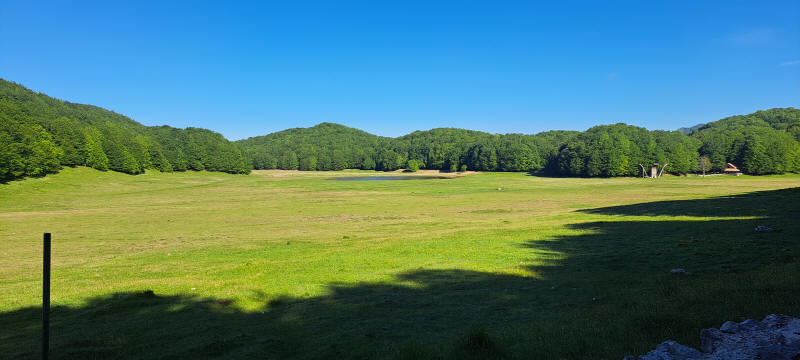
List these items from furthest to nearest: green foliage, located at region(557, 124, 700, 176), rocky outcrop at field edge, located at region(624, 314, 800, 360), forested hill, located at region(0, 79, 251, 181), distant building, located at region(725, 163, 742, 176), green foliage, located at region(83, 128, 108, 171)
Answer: green foliage, located at region(557, 124, 700, 176) → distant building, located at region(725, 163, 742, 176) → green foliage, located at region(83, 128, 108, 171) → forested hill, located at region(0, 79, 251, 181) → rocky outcrop at field edge, located at region(624, 314, 800, 360)

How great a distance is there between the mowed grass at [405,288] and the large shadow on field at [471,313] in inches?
2.2

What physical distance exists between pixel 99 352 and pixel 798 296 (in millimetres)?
14925

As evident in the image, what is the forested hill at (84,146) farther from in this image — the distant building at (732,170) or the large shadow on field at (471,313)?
the distant building at (732,170)

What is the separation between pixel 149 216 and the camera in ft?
142

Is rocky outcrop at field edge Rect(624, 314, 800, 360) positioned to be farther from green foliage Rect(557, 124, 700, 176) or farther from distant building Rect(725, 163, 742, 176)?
distant building Rect(725, 163, 742, 176)

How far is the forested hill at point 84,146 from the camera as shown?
3049 inches

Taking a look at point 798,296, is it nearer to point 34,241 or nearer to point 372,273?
point 372,273

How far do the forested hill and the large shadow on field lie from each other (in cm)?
8531

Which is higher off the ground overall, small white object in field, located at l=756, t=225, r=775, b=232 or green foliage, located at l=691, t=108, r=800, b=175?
green foliage, located at l=691, t=108, r=800, b=175

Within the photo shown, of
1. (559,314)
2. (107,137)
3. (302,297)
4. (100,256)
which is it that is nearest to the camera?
(559,314)

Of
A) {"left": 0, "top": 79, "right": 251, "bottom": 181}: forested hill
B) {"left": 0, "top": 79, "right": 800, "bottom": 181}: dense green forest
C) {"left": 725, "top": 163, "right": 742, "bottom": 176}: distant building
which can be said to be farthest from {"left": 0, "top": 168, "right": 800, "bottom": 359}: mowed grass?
{"left": 725, "top": 163, "right": 742, "bottom": 176}: distant building

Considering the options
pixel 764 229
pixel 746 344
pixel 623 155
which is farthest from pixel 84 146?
pixel 623 155

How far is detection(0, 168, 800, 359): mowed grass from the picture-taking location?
8125 millimetres

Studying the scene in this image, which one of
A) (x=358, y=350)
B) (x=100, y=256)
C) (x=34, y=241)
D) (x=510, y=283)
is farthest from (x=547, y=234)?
(x=34, y=241)
